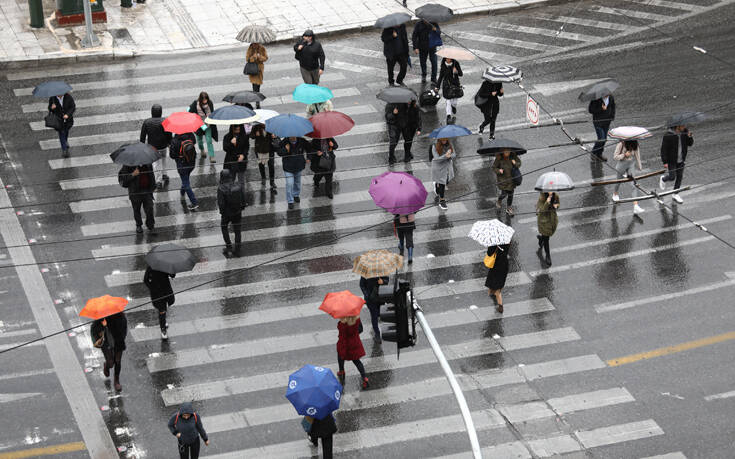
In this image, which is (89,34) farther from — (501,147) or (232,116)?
(501,147)

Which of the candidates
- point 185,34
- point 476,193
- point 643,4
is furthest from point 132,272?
point 643,4

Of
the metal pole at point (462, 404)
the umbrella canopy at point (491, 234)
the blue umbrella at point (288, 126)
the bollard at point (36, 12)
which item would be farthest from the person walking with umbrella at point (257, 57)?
the metal pole at point (462, 404)

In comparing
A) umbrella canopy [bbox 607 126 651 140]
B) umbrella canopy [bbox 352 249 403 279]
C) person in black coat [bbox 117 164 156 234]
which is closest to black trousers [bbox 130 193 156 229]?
person in black coat [bbox 117 164 156 234]

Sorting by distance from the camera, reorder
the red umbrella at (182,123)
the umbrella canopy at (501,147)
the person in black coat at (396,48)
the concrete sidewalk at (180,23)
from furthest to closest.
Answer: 1. the concrete sidewalk at (180,23)
2. the person in black coat at (396,48)
3. the red umbrella at (182,123)
4. the umbrella canopy at (501,147)

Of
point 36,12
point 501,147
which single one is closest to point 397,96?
point 501,147

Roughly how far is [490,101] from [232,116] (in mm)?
5226

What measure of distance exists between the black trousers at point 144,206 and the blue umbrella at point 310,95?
3661 mm

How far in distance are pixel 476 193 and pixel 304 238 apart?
3445 millimetres

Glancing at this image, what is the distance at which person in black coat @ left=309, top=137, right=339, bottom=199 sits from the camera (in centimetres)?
1967

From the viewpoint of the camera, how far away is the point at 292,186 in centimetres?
1959

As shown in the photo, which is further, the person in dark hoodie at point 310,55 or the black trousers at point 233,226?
the person in dark hoodie at point 310,55

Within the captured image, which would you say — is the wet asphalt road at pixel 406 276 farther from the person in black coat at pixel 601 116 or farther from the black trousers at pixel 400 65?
the black trousers at pixel 400 65

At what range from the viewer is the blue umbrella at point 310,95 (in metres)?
20.5

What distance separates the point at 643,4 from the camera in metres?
28.7
